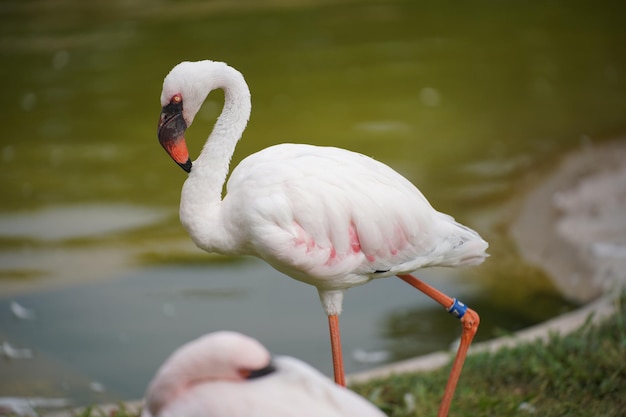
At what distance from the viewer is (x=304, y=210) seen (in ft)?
10.4

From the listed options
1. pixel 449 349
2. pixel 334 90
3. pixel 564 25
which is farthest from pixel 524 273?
pixel 564 25

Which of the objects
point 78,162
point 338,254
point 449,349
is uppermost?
point 338,254

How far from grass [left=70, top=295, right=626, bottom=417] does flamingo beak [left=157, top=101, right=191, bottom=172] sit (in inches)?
45.7

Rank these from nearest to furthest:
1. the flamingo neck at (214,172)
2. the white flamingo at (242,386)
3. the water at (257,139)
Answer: the white flamingo at (242,386)
the flamingo neck at (214,172)
the water at (257,139)

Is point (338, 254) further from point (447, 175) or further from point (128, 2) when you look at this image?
point (128, 2)

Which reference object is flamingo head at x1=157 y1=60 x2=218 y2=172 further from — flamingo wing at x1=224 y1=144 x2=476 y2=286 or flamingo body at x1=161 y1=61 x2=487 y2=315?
flamingo wing at x1=224 y1=144 x2=476 y2=286

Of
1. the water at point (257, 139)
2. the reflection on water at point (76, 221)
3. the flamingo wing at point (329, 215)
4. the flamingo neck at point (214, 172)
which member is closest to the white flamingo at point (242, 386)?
the flamingo wing at point (329, 215)

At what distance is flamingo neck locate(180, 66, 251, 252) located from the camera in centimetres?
326

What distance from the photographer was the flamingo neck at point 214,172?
128 inches

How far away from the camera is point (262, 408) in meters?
2.11

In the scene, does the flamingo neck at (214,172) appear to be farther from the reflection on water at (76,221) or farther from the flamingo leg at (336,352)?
the reflection on water at (76,221)

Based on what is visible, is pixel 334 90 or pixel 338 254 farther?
pixel 334 90

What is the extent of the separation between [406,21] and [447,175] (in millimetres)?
4004

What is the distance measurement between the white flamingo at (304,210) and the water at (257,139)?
1.59 metres
